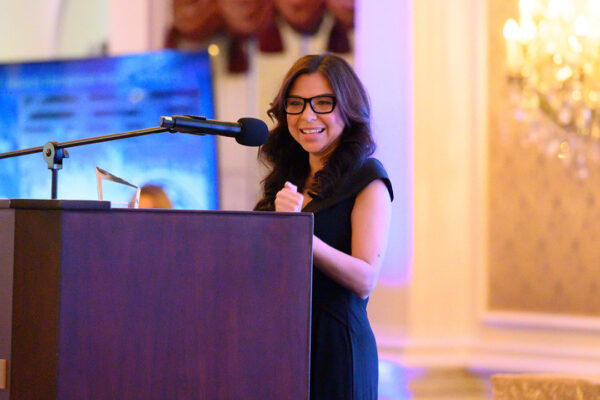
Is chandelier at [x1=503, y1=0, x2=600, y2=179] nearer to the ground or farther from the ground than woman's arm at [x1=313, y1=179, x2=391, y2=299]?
farther from the ground

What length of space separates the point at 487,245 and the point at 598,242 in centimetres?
52

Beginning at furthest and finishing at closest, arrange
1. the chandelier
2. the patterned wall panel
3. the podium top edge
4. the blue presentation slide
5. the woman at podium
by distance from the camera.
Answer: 1. the blue presentation slide
2. the patterned wall panel
3. the chandelier
4. the woman at podium
5. the podium top edge

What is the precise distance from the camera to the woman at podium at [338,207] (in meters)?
1.71

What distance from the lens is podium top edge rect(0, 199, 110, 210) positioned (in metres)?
1.09

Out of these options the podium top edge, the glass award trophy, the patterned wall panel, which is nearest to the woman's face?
the glass award trophy

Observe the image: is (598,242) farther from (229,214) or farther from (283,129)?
(229,214)

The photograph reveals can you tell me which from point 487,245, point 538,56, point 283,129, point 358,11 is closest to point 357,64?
point 358,11

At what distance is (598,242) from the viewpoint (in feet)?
11.7

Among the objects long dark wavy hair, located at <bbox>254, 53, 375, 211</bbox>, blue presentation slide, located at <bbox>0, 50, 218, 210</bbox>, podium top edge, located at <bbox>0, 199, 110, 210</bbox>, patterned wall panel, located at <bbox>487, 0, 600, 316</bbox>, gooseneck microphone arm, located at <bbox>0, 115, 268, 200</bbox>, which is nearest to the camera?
podium top edge, located at <bbox>0, 199, 110, 210</bbox>

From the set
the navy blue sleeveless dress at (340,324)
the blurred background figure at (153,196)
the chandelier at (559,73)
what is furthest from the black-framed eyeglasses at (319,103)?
the chandelier at (559,73)

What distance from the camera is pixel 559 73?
3375mm

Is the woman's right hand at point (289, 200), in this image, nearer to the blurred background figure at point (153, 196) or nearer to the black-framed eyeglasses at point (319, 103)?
the black-framed eyeglasses at point (319, 103)

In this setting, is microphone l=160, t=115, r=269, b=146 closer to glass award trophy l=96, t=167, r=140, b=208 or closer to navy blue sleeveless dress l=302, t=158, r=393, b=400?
glass award trophy l=96, t=167, r=140, b=208

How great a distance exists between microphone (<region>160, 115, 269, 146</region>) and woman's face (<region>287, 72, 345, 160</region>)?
321mm
